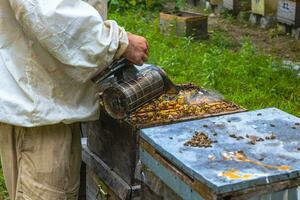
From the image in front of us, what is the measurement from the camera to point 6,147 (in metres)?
3.05

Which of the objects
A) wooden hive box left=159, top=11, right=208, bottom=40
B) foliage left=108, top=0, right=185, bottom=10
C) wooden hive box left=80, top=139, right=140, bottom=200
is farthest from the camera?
foliage left=108, top=0, right=185, bottom=10

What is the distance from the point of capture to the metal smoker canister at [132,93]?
9.22 ft

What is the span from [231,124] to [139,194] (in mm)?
618

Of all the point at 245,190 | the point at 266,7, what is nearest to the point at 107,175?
the point at 245,190

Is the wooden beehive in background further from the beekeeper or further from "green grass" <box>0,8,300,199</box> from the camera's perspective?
the beekeeper

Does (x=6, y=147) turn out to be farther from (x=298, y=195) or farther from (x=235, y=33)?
(x=235, y=33)

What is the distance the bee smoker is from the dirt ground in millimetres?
4994

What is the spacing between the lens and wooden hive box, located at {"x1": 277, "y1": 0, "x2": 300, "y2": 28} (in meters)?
8.50

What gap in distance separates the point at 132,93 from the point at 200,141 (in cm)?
53

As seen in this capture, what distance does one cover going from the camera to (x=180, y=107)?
3092mm

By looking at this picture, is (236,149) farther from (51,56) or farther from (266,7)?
(266,7)

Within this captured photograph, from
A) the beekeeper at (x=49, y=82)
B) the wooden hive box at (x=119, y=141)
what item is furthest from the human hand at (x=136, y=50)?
the wooden hive box at (x=119, y=141)

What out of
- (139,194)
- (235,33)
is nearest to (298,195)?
(139,194)

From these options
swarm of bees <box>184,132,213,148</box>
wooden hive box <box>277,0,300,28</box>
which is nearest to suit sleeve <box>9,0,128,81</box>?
swarm of bees <box>184,132,213,148</box>
